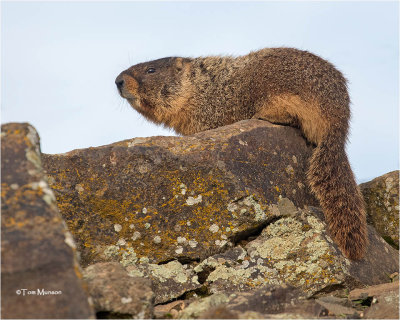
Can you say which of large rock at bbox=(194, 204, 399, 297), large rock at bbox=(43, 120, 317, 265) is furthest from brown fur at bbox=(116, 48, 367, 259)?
large rock at bbox=(43, 120, 317, 265)

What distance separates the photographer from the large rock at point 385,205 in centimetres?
857

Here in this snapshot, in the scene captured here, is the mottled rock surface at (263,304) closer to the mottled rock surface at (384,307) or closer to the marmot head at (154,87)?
the mottled rock surface at (384,307)

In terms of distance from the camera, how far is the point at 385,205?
28.5 ft

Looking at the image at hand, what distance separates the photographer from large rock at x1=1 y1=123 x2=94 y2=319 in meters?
3.82

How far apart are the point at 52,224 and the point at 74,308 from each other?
0.71 metres

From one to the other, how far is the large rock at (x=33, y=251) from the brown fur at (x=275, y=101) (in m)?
4.52

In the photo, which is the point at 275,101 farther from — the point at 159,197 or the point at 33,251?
the point at 33,251

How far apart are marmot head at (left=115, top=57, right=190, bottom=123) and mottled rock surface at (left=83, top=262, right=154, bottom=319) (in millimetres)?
6095

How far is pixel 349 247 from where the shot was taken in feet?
23.9

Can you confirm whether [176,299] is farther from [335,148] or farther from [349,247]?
[335,148]

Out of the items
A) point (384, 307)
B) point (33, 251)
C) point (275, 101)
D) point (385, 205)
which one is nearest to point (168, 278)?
point (384, 307)

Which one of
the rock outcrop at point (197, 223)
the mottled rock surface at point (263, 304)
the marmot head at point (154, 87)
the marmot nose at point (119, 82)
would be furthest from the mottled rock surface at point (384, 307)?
the marmot nose at point (119, 82)

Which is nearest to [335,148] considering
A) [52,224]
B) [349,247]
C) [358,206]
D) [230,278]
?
[358,206]

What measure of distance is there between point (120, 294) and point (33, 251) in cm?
97
